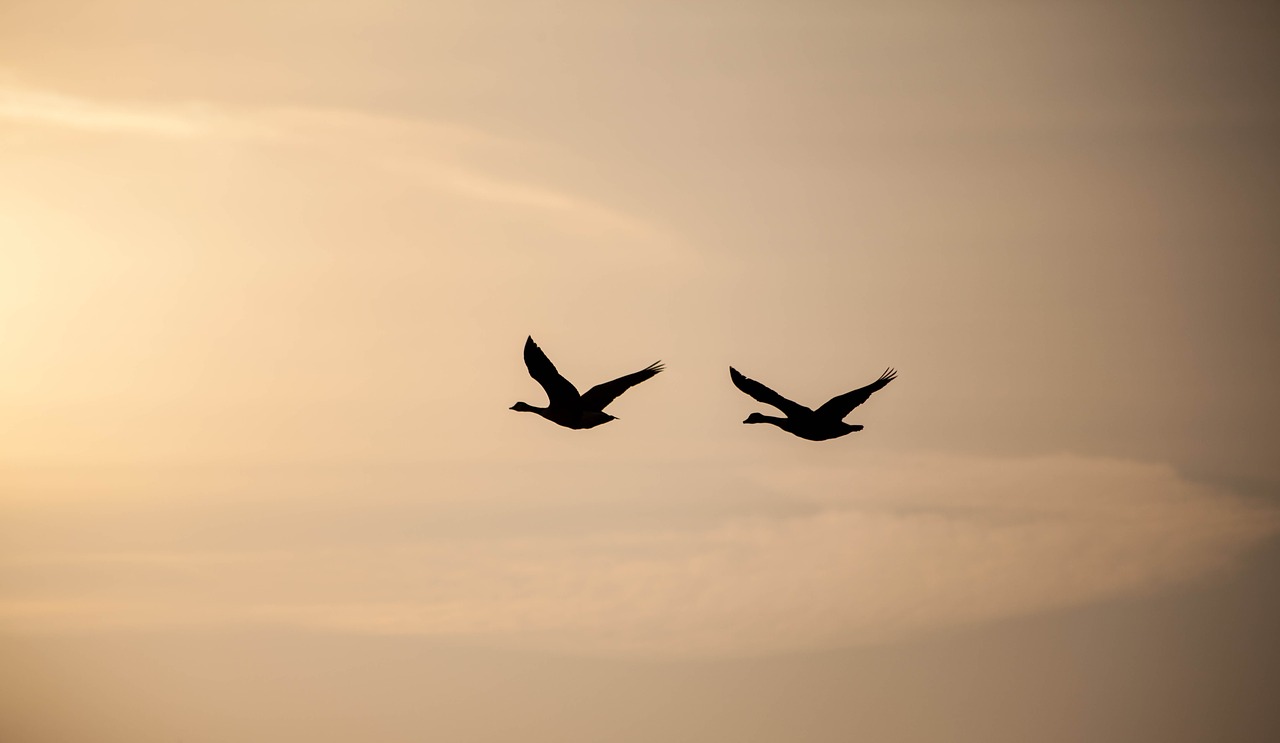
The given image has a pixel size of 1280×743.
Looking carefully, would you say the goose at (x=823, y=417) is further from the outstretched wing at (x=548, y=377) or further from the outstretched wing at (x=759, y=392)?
the outstretched wing at (x=548, y=377)

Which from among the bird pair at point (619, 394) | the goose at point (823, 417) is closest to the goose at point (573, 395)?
the bird pair at point (619, 394)

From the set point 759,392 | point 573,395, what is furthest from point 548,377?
point 759,392

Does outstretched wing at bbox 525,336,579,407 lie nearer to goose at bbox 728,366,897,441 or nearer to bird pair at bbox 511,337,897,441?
bird pair at bbox 511,337,897,441

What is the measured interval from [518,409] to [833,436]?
24.0 feet

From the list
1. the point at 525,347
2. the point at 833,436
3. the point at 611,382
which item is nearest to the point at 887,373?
the point at 833,436

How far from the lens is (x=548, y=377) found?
31.4 metres

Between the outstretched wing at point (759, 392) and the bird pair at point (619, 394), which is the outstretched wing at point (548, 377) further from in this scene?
the outstretched wing at point (759, 392)

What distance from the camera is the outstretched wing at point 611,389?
31.7 m

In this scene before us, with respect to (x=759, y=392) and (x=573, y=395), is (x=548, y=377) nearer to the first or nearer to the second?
(x=573, y=395)

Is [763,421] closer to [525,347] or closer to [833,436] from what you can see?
[833,436]

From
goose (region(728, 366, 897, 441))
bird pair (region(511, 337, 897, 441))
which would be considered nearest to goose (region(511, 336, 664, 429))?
bird pair (region(511, 337, 897, 441))

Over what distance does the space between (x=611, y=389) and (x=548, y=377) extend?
153cm

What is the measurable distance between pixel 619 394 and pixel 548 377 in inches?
73.1

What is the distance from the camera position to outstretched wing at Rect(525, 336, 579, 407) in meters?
30.8
